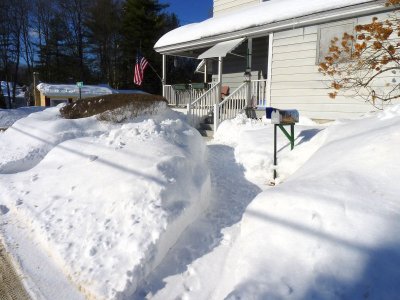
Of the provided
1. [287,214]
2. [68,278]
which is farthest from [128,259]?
[287,214]

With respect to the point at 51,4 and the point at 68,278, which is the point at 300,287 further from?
the point at 51,4

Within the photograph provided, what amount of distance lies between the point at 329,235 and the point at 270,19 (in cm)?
736

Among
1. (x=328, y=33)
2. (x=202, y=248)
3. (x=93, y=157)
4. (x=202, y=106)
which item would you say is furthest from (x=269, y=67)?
(x=202, y=248)

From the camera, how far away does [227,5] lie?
1390 cm

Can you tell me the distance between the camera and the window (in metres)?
7.39

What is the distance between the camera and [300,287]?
2176 mm

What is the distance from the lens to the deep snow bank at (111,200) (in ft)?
9.68

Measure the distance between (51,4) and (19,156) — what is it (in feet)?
116

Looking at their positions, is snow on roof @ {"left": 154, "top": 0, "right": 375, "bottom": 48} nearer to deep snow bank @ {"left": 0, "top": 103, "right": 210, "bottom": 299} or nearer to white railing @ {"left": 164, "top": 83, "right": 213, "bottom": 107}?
white railing @ {"left": 164, "top": 83, "right": 213, "bottom": 107}

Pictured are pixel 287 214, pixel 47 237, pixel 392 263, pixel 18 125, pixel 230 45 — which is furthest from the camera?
pixel 230 45

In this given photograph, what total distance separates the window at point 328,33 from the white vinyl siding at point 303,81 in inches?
2.3

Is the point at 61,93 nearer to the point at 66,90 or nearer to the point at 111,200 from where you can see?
the point at 66,90

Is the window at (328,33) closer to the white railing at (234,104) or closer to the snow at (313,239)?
the white railing at (234,104)

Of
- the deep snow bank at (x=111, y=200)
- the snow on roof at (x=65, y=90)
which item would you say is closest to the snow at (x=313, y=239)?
the deep snow bank at (x=111, y=200)
